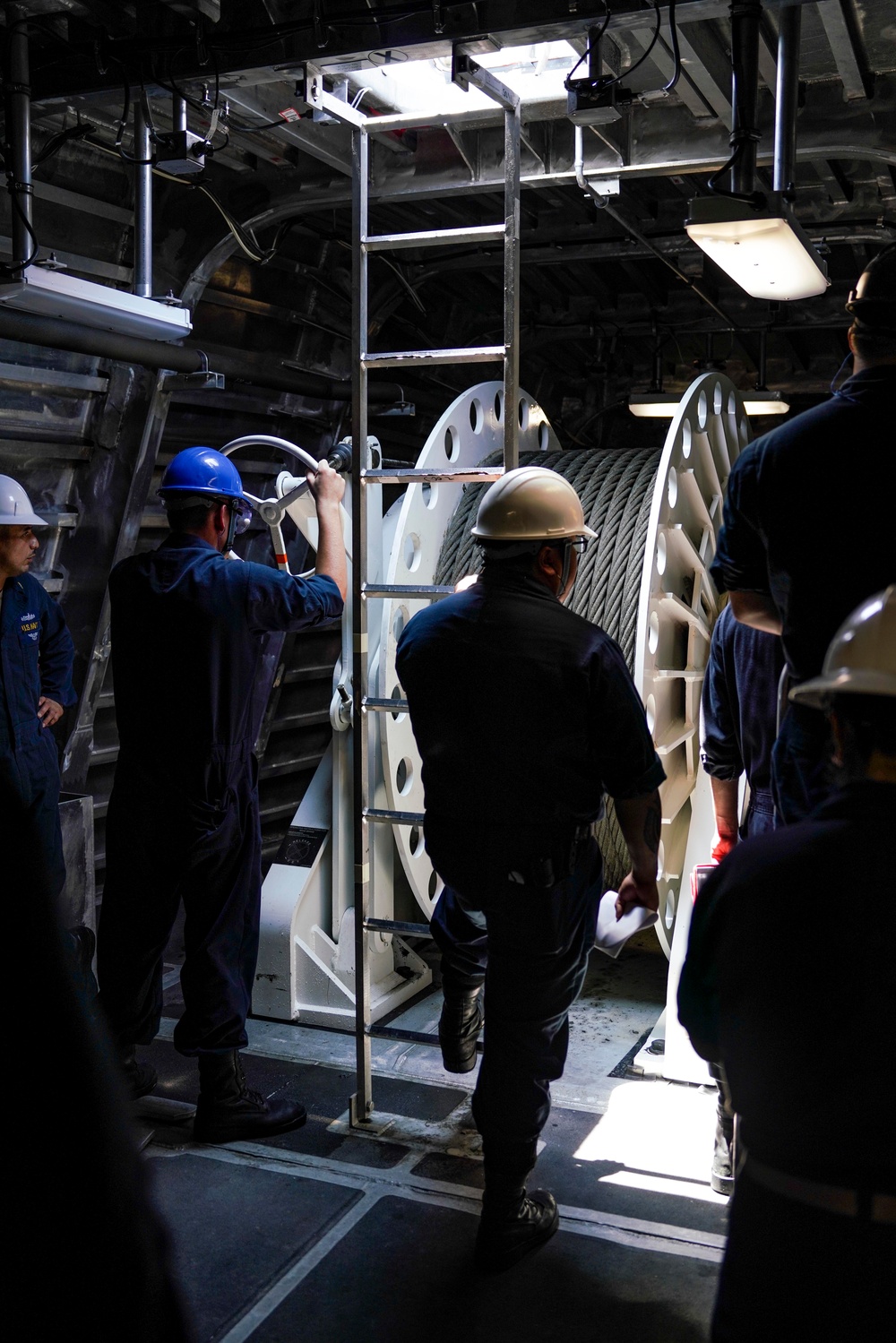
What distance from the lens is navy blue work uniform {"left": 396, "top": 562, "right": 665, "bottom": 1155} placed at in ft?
→ 9.80

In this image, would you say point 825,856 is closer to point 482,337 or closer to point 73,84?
point 73,84

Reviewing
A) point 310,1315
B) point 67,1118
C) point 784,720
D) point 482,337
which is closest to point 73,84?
point 784,720

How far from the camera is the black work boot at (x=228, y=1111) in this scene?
3760mm

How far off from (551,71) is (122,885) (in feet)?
8.61

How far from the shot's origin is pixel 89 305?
3.51 m

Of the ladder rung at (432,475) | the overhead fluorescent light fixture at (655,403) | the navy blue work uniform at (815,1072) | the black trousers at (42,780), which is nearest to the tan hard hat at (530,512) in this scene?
the ladder rung at (432,475)

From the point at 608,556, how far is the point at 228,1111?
7.51 feet

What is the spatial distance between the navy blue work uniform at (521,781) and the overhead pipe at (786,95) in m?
1.19

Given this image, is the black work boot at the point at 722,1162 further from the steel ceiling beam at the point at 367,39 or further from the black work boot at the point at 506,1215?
the steel ceiling beam at the point at 367,39

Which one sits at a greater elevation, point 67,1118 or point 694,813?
point 67,1118

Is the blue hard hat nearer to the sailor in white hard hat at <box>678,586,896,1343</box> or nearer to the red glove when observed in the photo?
the red glove

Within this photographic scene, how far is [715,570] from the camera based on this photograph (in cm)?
267

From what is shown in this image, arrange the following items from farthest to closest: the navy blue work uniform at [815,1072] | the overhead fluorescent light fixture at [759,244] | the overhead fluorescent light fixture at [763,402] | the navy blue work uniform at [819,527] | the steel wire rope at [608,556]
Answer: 1. the overhead fluorescent light fixture at [763,402]
2. the steel wire rope at [608,556]
3. the overhead fluorescent light fixture at [759,244]
4. the navy blue work uniform at [819,527]
5. the navy blue work uniform at [815,1072]

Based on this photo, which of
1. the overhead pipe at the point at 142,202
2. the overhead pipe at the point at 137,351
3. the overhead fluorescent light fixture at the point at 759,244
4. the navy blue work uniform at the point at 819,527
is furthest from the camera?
the overhead pipe at the point at 137,351
